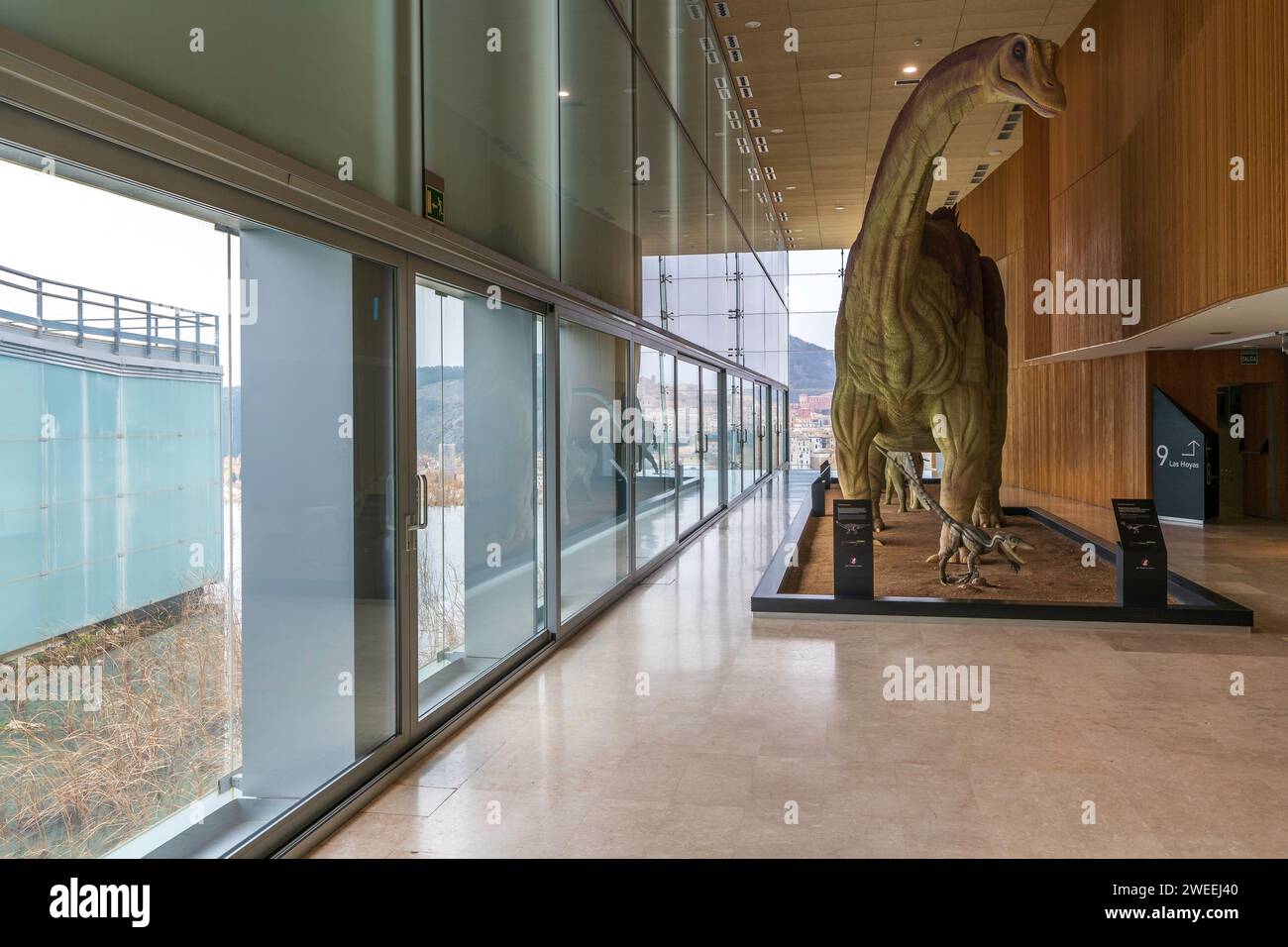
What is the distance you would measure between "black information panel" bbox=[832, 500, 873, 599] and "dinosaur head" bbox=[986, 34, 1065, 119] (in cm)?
285

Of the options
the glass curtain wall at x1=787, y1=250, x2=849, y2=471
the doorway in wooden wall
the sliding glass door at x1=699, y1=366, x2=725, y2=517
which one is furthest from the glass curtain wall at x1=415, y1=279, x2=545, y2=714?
the glass curtain wall at x1=787, y1=250, x2=849, y2=471

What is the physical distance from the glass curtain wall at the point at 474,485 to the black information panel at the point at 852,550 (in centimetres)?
209

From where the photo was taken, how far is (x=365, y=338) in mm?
3500

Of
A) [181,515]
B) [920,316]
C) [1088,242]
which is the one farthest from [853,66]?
[181,515]

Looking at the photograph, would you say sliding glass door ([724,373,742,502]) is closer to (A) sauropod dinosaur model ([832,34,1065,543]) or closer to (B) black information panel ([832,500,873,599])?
(A) sauropod dinosaur model ([832,34,1065,543])

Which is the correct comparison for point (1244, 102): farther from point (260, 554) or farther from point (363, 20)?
point (260, 554)

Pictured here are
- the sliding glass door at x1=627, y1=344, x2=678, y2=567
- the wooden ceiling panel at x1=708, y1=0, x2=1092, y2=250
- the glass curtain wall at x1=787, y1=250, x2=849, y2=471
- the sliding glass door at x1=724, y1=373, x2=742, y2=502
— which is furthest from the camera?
the glass curtain wall at x1=787, y1=250, x2=849, y2=471

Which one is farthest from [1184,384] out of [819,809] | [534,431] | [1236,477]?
[819,809]

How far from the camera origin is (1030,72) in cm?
399

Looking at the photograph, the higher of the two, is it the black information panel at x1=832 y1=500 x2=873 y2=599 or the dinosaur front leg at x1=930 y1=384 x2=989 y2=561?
the dinosaur front leg at x1=930 y1=384 x2=989 y2=561

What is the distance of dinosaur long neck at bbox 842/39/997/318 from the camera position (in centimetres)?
449

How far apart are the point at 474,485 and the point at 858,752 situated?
222 centimetres
